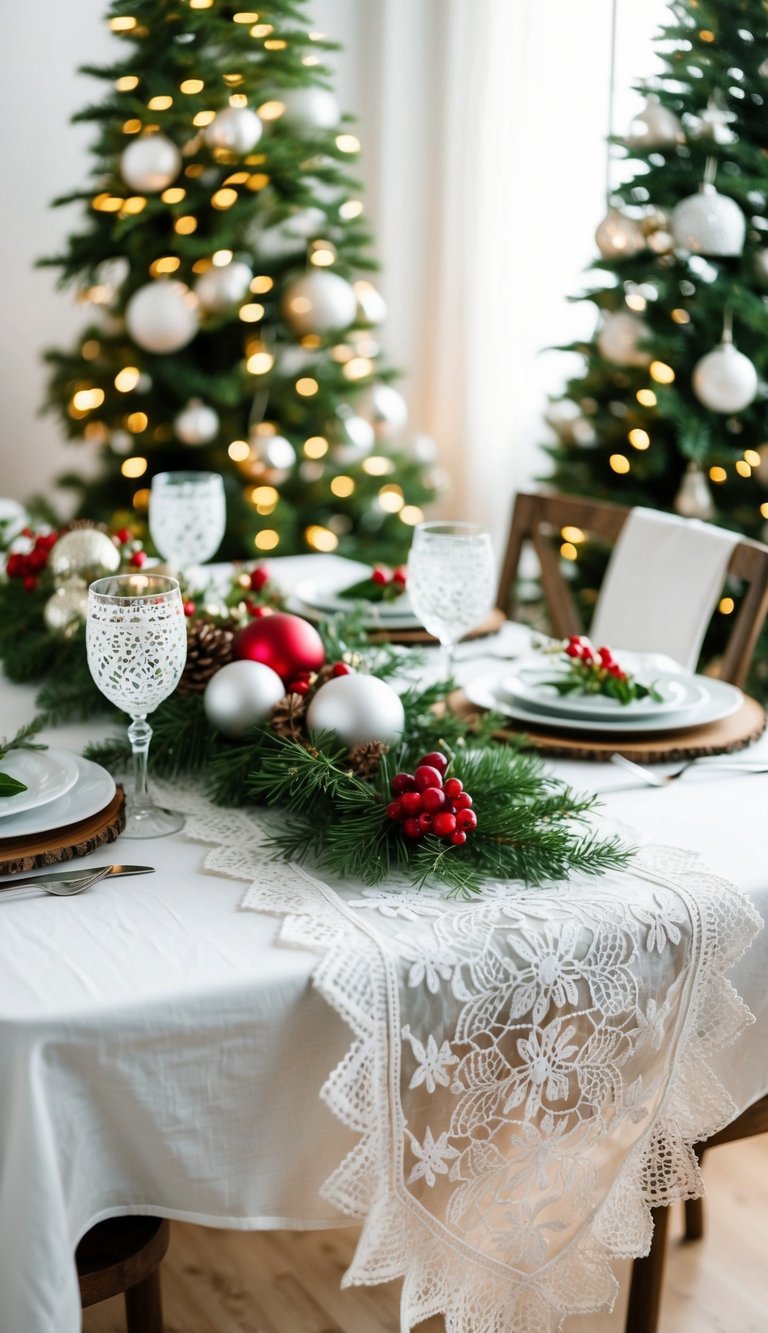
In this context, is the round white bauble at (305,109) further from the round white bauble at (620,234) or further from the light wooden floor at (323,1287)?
the light wooden floor at (323,1287)

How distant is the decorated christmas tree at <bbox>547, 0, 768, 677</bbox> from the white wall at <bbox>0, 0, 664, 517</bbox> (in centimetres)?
71

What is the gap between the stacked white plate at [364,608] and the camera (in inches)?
68.5

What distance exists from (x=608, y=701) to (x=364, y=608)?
48 cm

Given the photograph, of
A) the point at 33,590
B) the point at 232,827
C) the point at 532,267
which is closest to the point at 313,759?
the point at 232,827

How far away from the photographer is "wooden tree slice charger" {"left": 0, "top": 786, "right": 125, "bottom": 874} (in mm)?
974

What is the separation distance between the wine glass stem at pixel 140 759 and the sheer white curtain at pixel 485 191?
9.11 feet

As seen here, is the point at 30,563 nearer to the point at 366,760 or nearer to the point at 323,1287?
the point at 366,760

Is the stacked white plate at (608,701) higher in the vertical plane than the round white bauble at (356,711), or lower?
Result: lower

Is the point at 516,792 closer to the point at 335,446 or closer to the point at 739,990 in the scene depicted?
the point at 739,990

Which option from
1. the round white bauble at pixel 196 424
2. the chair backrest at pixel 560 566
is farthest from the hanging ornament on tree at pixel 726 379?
the round white bauble at pixel 196 424

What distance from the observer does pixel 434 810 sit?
996 mm

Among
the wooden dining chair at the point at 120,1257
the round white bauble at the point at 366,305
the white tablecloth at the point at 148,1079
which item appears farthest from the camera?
the round white bauble at the point at 366,305

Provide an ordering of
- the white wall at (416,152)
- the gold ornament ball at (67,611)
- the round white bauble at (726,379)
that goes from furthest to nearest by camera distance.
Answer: the white wall at (416,152), the round white bauble at (726,379), the gold ornament ball at (67,611)

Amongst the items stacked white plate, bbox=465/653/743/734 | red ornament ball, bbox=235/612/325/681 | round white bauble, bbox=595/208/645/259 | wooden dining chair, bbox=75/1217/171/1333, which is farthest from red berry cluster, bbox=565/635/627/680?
round white bauble, bbox=595/208/645/259
